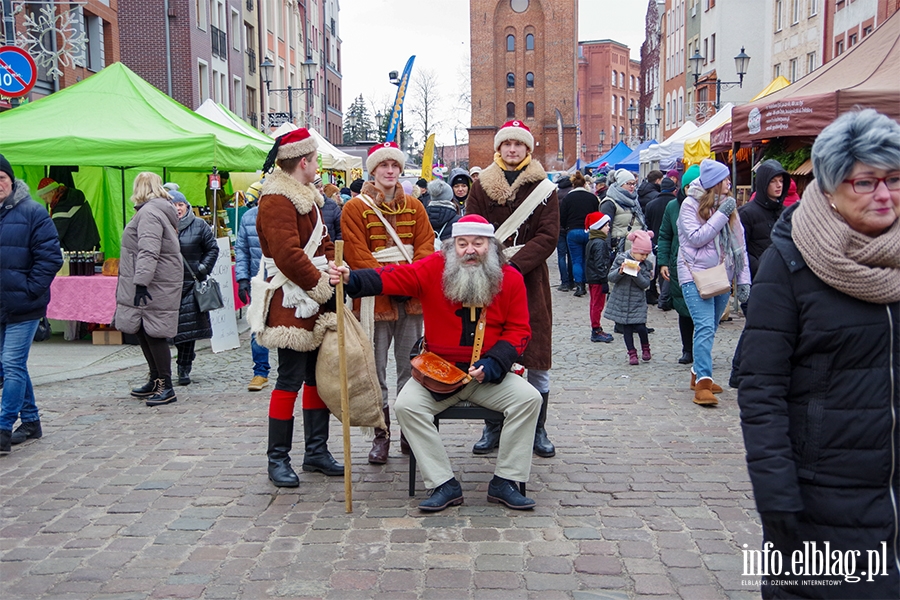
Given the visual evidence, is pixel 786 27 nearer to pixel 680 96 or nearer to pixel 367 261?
pixel 680 96

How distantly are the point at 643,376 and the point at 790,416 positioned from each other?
6.26 m

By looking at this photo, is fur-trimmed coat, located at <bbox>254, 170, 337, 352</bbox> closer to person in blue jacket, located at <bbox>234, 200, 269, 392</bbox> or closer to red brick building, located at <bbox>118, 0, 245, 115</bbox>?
person in blue jacket, located at <bbox>234, 200, 269, 392</bbox>

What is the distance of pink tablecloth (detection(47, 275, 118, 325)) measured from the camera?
10.9 m

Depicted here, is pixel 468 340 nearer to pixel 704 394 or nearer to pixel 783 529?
pixel 783 529

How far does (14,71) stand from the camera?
945 centimetres

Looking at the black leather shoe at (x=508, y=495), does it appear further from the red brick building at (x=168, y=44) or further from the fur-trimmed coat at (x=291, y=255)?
the red brick building at (x=168, y=44)

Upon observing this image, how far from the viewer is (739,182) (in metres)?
16.6

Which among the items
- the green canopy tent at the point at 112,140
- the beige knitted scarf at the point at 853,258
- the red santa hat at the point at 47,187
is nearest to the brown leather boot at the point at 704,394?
the beige knitted scarf at the point at 853,258

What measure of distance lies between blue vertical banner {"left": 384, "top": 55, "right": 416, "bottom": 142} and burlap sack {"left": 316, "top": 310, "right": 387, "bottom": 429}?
8.94ft

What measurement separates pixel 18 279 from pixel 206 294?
267 cm

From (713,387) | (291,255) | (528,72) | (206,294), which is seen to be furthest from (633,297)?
(528,72)

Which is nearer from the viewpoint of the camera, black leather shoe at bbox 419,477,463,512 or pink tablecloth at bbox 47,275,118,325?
black leather shoe at bbox 419,477,463,512

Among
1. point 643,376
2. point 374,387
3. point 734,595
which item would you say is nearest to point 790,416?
point 734,595

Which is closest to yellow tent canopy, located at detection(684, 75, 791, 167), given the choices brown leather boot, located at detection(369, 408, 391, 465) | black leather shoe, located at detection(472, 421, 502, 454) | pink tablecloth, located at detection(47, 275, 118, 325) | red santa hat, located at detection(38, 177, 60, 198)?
pink tablecloth, located at detection(47, 275, 118, 325)
